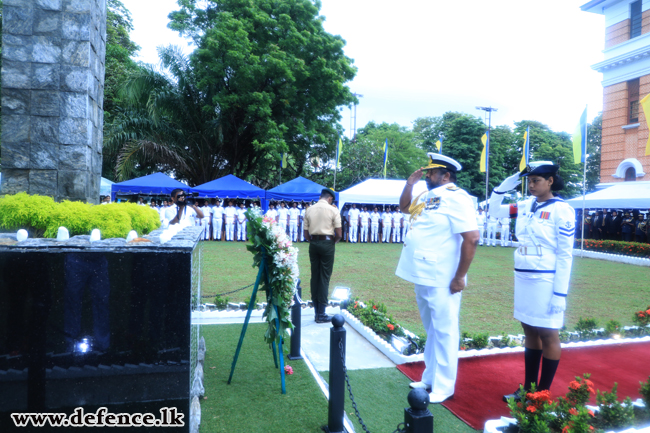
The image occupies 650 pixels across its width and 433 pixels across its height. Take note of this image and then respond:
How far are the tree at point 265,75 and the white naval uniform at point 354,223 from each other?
477 centimetres

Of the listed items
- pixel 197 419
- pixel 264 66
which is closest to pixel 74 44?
pixel 197 419

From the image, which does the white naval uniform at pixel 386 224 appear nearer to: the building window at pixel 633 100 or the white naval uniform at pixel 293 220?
the white naval uniform at pixel 293 220

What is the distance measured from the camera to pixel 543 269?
3617 millimetres

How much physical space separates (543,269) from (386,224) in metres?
17.6

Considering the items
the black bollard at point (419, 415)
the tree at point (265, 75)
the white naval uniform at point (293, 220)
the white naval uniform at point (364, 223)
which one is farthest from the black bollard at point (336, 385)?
the tree at point (265, 75)

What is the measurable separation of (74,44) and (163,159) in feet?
59.0

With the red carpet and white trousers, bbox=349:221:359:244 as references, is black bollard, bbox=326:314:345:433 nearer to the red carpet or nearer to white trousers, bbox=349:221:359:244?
the red carpet

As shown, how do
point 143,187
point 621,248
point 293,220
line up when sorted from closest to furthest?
point 621,248, point 143,187, point 293,220

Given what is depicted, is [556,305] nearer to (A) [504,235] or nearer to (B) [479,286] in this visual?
(B) [479,286]

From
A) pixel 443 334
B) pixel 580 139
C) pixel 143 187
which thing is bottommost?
pixel 443 334

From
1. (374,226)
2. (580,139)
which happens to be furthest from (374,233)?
(580,139)

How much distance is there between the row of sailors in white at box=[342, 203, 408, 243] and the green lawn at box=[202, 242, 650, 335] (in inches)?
202

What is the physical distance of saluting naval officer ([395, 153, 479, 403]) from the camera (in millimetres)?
3715

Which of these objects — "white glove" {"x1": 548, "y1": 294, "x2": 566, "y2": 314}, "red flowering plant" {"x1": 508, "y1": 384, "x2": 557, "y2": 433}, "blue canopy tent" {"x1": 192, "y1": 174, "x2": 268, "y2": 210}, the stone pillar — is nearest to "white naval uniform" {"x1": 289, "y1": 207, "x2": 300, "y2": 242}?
"blue canopy tent" {"x1": 192, "y1": 174, "x2": 268, "y2": 210}
